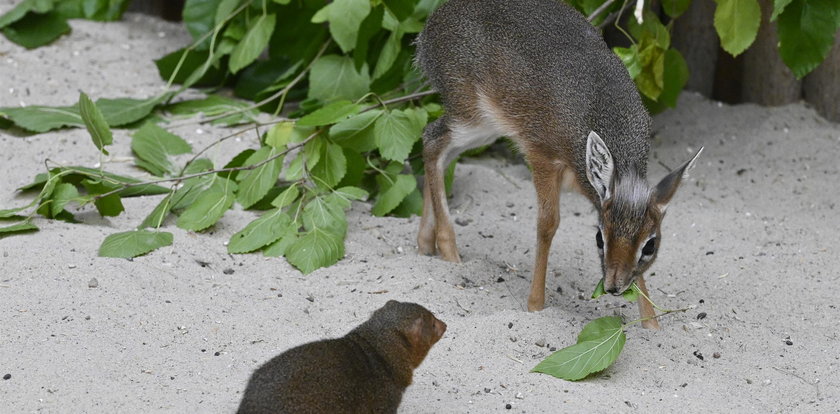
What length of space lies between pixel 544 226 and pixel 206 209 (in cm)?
184

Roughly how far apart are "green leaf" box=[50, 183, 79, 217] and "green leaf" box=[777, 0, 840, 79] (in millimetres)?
3821

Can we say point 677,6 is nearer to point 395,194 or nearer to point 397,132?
point 397,132

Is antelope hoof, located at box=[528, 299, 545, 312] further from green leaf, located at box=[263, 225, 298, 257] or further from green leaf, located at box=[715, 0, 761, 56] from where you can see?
green leaf, located at box=[715, 0, 761, 56]

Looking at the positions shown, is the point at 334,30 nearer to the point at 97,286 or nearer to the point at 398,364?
the point at 97,286

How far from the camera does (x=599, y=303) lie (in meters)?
5.43

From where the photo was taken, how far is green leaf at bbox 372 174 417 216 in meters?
6.22

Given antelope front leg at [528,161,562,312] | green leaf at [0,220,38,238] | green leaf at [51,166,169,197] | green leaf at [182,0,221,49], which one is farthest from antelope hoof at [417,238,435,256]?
green leaf at [182,0,221,49]

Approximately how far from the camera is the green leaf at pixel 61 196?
564cm

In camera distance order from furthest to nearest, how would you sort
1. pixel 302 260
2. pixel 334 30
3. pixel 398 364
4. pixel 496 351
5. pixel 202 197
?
pixel 334 30, pixel 202 197, pixel 302 260, pixel 496 351, pixel 398 364

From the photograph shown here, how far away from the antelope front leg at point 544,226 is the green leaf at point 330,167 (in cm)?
132

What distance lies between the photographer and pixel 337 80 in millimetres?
6875

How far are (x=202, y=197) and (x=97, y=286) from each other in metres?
1.11

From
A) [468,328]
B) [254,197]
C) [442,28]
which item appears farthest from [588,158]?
[254,197]

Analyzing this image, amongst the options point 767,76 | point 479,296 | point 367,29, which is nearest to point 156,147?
point 367,29
